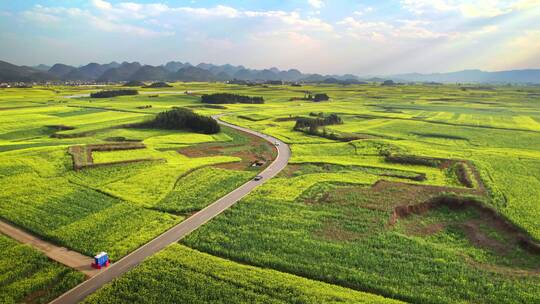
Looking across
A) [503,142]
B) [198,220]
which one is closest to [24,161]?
[198,220]

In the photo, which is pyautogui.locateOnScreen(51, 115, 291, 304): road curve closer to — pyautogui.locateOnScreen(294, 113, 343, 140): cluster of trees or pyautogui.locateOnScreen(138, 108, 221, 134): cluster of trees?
pyautogui.locateOnScreen(294, 113, 343, 140): cluster of trees

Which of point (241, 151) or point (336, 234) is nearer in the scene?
point (336, 234)

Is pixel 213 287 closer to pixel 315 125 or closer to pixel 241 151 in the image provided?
pixel 241 151

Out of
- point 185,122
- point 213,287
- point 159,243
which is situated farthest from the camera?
point 185,122

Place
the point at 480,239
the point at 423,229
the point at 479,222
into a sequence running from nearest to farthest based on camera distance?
the point at 480,239, the point at 423,229, the point at 479,222

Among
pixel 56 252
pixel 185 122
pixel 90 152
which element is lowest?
pixel 56 252

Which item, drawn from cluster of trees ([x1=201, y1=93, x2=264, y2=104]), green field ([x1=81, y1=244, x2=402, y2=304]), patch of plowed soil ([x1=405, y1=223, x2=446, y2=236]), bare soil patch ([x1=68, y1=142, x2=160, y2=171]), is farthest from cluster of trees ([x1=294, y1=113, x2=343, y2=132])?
cluster of trees ([x1=201, y1=93, x2=264, y2=104])

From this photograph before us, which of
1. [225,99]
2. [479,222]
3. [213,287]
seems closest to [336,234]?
[213,287]
